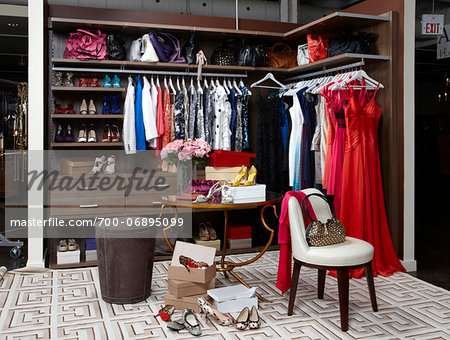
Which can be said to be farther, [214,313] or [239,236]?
[239,236]

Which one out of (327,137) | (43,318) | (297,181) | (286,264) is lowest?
(43,318)

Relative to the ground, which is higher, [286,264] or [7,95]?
[7,95]

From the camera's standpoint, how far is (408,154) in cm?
470

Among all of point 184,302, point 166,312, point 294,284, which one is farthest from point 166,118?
point 294,284

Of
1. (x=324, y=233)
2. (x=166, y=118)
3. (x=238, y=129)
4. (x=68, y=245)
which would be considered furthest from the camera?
(x=238, y=129)

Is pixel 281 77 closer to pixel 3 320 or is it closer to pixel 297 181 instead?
pixel 297 181

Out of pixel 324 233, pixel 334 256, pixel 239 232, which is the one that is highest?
pixel 324 233

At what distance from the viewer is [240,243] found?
5461 millimetres

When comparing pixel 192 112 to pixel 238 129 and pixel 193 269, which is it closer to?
pixel 238 129

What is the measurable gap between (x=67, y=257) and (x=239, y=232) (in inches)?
74.3

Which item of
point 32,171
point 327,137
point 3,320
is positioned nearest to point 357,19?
point 327,137

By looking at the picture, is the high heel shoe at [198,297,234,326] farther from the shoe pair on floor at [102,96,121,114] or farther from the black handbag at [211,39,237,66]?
the black handbag at [211,39,237,66]

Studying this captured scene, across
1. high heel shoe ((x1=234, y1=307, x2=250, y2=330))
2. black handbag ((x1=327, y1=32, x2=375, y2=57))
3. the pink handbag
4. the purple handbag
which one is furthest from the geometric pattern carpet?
the purple handbag

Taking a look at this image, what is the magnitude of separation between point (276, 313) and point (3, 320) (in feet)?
6.44
